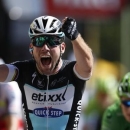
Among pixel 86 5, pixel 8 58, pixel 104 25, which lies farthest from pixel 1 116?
pixel 104 25

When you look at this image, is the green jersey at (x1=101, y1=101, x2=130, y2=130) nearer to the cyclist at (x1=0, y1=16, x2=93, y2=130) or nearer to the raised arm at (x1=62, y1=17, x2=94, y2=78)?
the cyclist at (x1=0, y1=16, x2=93, y2=130)

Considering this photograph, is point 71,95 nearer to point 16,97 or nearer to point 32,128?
point 32,128

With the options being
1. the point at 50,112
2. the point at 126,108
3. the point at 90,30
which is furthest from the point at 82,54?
the point at 90,30

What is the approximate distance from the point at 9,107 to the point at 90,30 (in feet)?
44.9

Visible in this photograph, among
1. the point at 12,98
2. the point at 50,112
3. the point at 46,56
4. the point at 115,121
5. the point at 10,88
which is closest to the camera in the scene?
the point at 46,56

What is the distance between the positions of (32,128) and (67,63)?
0.77m

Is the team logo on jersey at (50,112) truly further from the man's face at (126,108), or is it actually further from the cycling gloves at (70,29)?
the man's face at (126,108)

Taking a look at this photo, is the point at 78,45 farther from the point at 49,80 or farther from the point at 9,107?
the point at 9,107

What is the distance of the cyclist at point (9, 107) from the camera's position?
8665 millimetres

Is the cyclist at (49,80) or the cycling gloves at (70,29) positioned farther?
the cyclist at (49,80)

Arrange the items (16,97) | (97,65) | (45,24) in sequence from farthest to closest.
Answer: (97,65)
(16,97)
(45,24)

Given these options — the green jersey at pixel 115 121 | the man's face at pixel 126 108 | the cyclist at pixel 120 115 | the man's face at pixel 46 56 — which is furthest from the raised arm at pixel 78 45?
the green jersey at pixel 115 121

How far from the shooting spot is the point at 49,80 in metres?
6.94

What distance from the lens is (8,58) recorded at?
20.6 m
